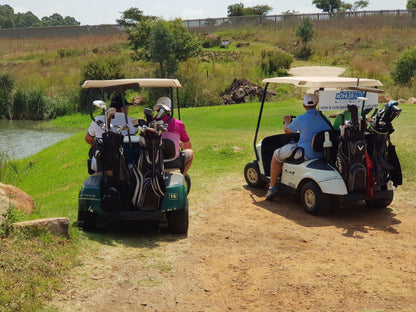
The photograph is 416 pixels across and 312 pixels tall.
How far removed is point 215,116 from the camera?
19.2 meters

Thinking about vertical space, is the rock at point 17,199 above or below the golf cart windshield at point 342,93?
below

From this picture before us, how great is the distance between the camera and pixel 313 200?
711 cm

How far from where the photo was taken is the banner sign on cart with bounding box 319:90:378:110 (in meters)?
7.12

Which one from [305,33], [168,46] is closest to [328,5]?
[305,33]

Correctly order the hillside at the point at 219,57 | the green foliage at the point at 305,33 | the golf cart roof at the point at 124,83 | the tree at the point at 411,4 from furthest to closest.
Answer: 1. the tree at the point at 411,4
2. the green foliage at the point at 305,33
3. the hillside at the point at 219,57
4. the golf cart roof at the point at 124,83

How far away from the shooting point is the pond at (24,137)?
1864 cm

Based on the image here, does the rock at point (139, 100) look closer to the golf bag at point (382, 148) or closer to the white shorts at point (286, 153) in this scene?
the white shorts at point (286, 153)

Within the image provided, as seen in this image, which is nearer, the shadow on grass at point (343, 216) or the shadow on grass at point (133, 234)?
the shadow on grass at point (133, 234)

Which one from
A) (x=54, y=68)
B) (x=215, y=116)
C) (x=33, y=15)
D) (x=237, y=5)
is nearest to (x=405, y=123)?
(x=215, y=116)

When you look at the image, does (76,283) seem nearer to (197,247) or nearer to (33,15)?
(197,247)

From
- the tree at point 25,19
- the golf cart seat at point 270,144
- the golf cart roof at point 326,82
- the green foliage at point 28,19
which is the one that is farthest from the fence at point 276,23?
the tree at point 25,19

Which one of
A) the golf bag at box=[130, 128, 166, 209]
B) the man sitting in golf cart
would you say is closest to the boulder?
the man sitting in golf cart

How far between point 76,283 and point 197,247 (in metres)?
1.56

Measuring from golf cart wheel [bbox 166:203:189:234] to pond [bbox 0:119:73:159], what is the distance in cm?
1202
